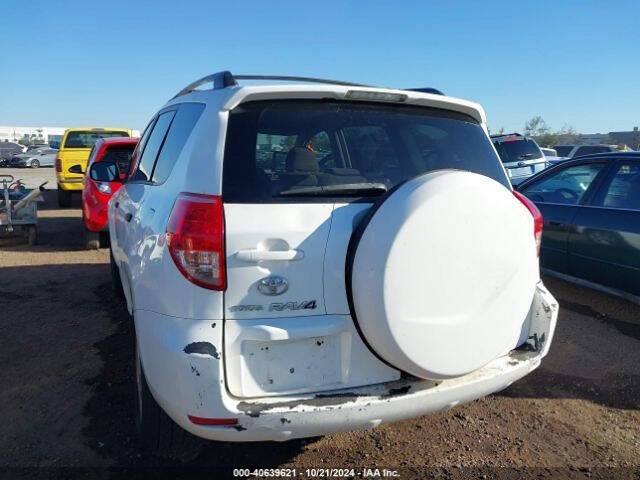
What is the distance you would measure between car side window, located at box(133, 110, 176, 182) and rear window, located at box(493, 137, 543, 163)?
1048 cm

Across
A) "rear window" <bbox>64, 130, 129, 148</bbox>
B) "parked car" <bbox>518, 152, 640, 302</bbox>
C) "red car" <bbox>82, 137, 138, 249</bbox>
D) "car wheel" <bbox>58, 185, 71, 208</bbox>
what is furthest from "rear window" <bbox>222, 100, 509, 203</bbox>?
"rear window" <bbox>64, 130, 129, 148</bbox>

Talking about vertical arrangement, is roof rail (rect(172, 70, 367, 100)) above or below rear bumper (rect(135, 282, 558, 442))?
above

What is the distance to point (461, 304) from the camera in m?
2.20

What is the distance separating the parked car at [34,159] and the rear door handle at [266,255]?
35.6 metres

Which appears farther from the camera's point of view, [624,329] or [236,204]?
[624,329]

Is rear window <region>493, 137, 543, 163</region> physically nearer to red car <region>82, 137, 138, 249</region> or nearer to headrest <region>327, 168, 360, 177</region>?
red car <region>82, 137, 138, 249</region>

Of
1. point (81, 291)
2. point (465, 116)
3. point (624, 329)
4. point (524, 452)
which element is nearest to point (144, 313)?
point (465, 116)

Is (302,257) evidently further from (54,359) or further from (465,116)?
(54,359)

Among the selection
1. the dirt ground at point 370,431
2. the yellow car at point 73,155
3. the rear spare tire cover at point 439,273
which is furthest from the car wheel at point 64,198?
the rear spare tire cover at point 439,273

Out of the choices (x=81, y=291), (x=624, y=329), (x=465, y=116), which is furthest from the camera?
(x=81, y=291)

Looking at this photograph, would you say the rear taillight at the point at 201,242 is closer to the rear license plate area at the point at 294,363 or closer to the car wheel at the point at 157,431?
the rear license plate area at the point at 294,363

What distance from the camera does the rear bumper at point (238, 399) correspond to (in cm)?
206

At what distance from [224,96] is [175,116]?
86 cm

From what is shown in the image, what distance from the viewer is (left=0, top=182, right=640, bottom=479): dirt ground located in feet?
8.93
